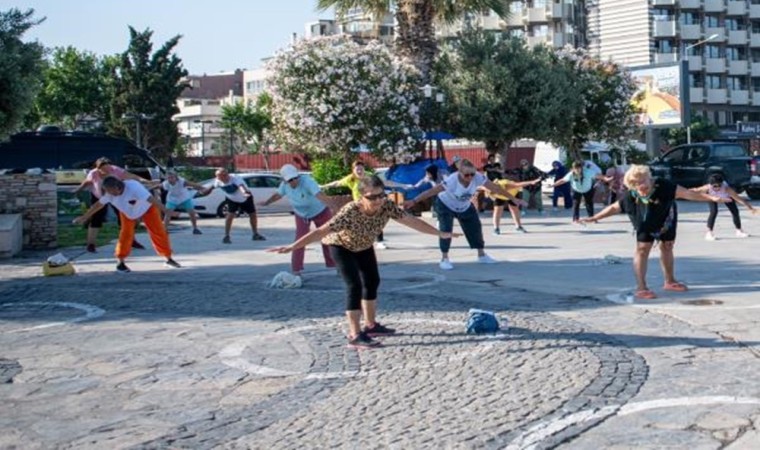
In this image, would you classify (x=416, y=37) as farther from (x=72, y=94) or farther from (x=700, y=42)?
(x=700, y=42)

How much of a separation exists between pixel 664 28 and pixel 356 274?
65.9 meters

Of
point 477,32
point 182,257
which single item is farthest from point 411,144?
point 182,257

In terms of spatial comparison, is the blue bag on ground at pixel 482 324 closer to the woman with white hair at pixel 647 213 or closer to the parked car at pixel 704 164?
the woman with white hair at pixel 647 213

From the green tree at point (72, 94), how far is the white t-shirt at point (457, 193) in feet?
167

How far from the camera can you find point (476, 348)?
8.16 metres

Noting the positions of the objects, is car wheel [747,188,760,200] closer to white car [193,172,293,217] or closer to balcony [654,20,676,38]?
white car [193,172,293,217]

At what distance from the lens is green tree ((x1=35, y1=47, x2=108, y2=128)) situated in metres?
61.8

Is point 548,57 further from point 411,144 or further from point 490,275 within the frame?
point 490,275

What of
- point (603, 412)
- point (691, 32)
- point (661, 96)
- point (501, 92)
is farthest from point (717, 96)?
point (603, 412)

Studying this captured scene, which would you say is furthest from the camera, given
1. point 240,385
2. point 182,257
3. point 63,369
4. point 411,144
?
point 411,144

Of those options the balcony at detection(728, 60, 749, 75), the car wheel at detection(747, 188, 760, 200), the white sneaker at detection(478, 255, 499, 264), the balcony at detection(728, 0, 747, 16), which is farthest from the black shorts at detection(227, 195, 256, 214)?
the balcony at detection(728, 0, 747, 16)

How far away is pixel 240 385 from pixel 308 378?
50 centimetres

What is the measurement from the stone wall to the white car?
1049 cm

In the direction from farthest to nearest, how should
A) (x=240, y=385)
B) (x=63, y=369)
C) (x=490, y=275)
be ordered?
(x=490, y=275) < (x=63, y=369) < (x=240, y=385)
